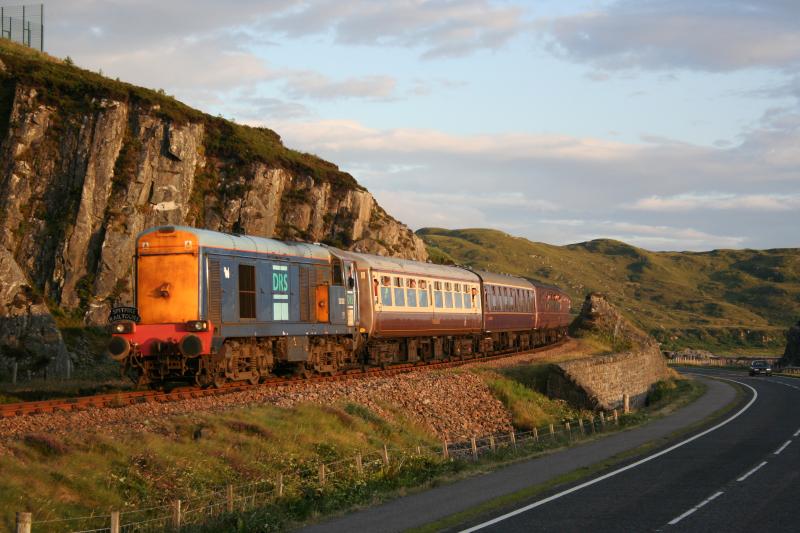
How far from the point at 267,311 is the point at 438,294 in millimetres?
14618

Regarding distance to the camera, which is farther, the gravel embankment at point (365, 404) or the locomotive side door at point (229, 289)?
the locomotive side door at point (229, 289)

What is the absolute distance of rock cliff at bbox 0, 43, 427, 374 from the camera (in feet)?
143

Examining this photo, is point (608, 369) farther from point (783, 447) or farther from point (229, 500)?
point (229, 500)

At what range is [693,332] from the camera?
Answer: 159250 mm

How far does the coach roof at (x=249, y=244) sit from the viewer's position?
25.8 metres

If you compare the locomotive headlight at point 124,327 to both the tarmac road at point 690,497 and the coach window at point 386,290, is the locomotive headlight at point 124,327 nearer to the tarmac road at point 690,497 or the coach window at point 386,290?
the tarmac road at point 690,497

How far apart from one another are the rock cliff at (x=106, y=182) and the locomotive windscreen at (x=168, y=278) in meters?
12.4

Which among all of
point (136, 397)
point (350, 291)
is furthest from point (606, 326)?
point (136, 397)

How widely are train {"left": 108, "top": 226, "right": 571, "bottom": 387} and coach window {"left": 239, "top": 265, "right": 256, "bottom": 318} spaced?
3 centimetres

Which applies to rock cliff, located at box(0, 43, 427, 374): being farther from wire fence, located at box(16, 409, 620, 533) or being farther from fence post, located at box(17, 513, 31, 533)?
fence post, located at box(17, 513, 31, 533)

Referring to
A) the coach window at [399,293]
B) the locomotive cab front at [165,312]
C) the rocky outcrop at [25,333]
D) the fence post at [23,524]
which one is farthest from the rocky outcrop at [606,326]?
the fence post at [23,524]

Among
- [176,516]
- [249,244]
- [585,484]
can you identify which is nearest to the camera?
[176,516]

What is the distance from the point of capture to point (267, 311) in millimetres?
28031

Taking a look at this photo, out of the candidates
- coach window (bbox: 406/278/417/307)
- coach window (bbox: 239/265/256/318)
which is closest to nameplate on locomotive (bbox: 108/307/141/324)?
coach window (bbox: 239/265/256/318)
